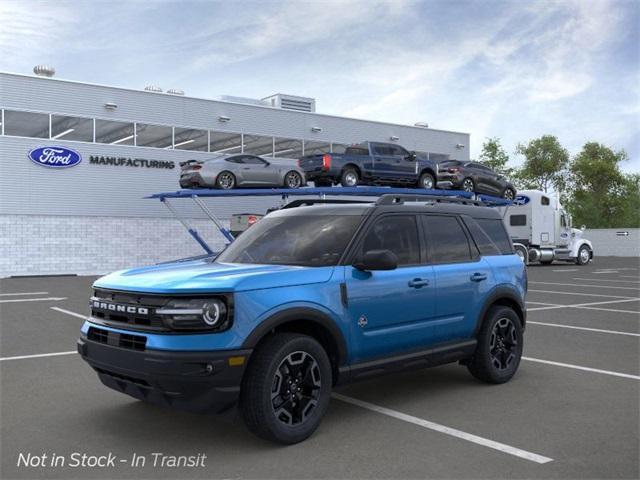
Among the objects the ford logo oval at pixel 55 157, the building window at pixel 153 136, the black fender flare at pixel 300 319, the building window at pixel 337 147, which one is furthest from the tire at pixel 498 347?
the building window at pixel 337 147

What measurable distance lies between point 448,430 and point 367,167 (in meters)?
18.9

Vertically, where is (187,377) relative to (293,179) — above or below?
below

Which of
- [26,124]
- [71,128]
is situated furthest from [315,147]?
[26,124]

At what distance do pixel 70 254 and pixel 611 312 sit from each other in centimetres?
2263

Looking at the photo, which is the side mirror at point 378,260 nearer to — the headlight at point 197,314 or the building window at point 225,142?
the headlight at point 197,314

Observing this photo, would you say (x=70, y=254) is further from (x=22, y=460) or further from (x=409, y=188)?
(x=22, y=460)

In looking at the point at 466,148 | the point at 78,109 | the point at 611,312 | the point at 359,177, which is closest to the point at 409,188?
the point at 359,177

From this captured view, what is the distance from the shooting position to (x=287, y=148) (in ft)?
112

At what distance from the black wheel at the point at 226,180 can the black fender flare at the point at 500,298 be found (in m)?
18.4

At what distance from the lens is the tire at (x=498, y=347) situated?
6352 millimetres

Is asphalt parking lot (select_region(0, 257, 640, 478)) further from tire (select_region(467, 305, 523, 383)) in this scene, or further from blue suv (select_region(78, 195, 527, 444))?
blue suv (select_region(78, 195, 527, 444))

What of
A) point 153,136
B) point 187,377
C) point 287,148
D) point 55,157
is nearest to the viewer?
point 187,377

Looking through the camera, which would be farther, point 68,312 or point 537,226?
point 537,226

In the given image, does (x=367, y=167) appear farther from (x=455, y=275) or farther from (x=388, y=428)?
(x=388, y=428)
